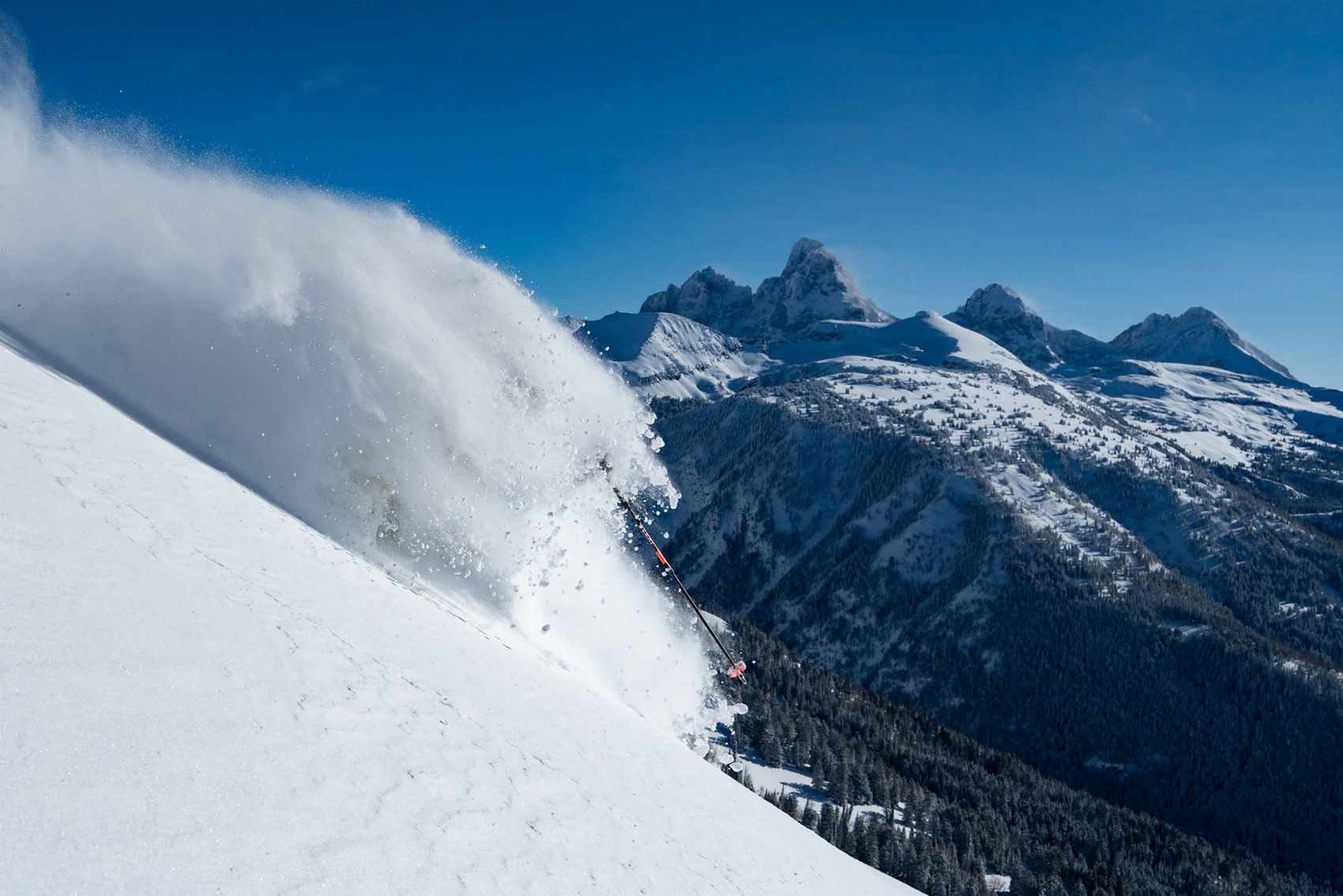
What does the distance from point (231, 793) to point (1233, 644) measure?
16245 centimetres

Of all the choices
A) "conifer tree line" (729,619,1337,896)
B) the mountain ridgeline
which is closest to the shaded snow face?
"conifer tree line" (729,619,1337,896)

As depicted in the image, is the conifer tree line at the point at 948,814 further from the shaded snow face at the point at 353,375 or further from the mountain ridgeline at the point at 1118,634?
the shaded snow face at the point at 353,375

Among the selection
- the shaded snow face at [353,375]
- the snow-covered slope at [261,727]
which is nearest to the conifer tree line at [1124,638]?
the shaded snow face at [353,375]

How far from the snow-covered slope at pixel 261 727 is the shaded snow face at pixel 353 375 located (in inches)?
162

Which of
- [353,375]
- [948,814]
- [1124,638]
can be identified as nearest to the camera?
[353,375]

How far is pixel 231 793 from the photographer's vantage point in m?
7.45

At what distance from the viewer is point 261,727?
8656 mm

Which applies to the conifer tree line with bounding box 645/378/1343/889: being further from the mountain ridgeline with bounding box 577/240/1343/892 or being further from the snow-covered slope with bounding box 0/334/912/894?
the snow-covered slope with bounding box 0/334/912/894

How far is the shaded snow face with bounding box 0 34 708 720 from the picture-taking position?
70.3 feet

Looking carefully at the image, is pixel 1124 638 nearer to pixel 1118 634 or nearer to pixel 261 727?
pixel 1118 634

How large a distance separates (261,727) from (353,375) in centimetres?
1728

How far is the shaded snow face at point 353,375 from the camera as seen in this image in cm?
2144

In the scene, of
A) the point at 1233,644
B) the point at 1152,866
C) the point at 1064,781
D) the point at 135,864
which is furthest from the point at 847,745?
the point at 135,864

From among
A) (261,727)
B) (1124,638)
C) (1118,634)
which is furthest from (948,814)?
(261,727)
